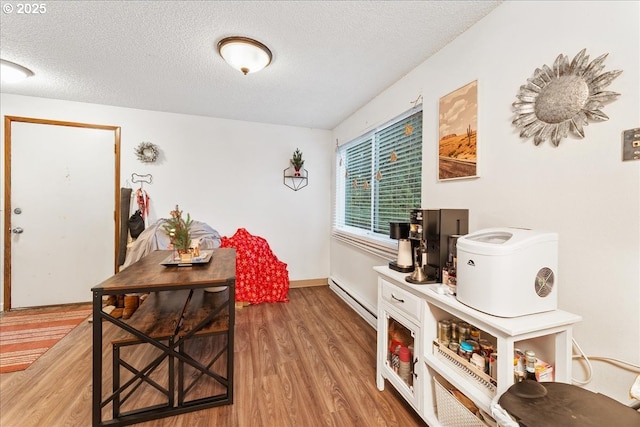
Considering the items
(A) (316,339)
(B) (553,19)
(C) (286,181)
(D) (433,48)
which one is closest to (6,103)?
(C) (286,181)

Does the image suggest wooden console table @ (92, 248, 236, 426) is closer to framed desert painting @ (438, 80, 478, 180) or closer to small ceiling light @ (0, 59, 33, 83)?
framed desert painting @ (438, 80, 478, 180)

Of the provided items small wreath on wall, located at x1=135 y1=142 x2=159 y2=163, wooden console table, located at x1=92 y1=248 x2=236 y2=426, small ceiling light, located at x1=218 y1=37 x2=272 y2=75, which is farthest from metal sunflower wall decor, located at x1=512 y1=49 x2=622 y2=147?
small wreath on wall, located at x1=135 y1=142 x2=159 y2=163

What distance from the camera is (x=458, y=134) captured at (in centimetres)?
166

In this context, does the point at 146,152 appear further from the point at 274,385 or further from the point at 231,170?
the point at 274,385

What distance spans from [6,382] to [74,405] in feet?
2.08

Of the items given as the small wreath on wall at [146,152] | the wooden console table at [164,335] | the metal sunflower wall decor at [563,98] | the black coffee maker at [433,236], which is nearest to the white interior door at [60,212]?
the small wreath on wall at [146,152]

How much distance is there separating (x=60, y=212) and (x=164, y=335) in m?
2.70

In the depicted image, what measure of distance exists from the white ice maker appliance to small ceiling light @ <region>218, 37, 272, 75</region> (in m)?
1.80

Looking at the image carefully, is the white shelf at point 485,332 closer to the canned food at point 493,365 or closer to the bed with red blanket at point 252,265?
the canned food at point 493,365

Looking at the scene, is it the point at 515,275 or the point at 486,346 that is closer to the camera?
the point at 515,275

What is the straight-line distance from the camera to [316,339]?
2.33 metres

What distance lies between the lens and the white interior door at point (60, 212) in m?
2.88

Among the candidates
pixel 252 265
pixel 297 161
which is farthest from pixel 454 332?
pixel 297 161

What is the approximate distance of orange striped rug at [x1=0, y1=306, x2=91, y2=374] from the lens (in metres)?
1.98
